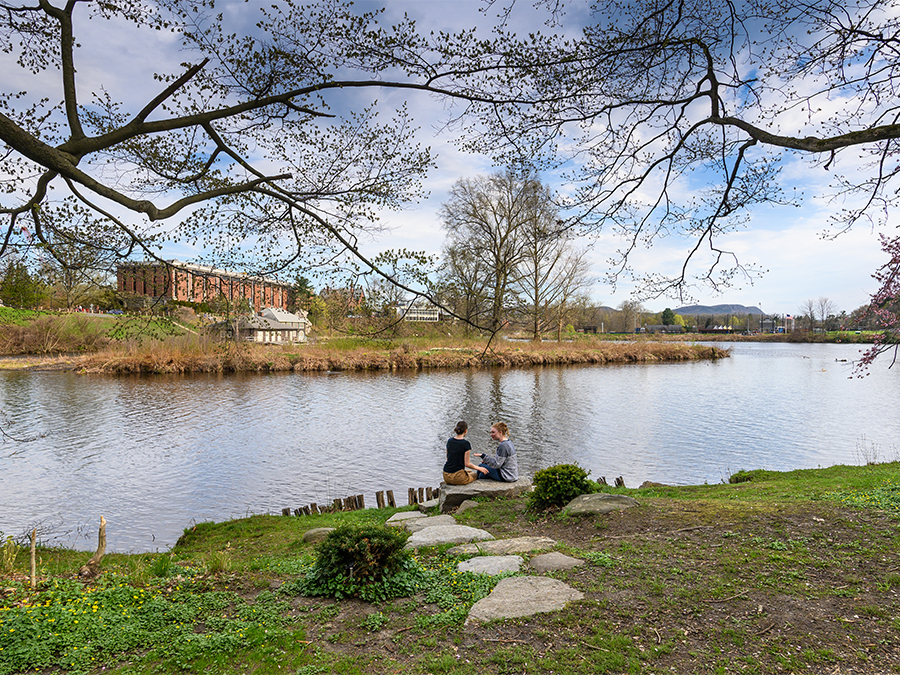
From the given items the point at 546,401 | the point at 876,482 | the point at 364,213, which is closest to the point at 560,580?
the point at 364,213

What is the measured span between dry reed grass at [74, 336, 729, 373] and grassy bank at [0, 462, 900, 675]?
74.0ft

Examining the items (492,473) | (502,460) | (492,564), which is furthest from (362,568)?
(492,473)

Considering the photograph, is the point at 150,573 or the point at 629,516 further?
the point at 629,516

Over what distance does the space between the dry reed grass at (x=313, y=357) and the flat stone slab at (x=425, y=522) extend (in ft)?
66.3

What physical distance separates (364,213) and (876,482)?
943 cm

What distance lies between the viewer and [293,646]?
11.9ft

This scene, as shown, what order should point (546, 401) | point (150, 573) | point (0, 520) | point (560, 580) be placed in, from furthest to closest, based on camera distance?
point (546, 401) < point (0, 520) < point (150, 573) < point (560, 580)

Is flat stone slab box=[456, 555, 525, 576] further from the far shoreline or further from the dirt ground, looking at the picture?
the far shoreline

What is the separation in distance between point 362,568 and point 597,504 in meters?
3.76

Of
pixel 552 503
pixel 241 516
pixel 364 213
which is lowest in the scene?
pixel 241 516

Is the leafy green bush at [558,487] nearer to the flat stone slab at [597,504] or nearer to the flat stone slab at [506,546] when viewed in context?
the flat stone slab at [597,504]

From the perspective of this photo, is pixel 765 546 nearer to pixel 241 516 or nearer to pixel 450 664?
pixel 450 664

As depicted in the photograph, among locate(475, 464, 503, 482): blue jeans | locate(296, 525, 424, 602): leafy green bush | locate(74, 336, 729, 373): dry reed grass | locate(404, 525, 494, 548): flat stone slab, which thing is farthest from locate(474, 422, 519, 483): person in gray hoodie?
locate(74, 336, 729, 373): dry reed grass

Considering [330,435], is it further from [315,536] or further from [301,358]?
[301,358]
